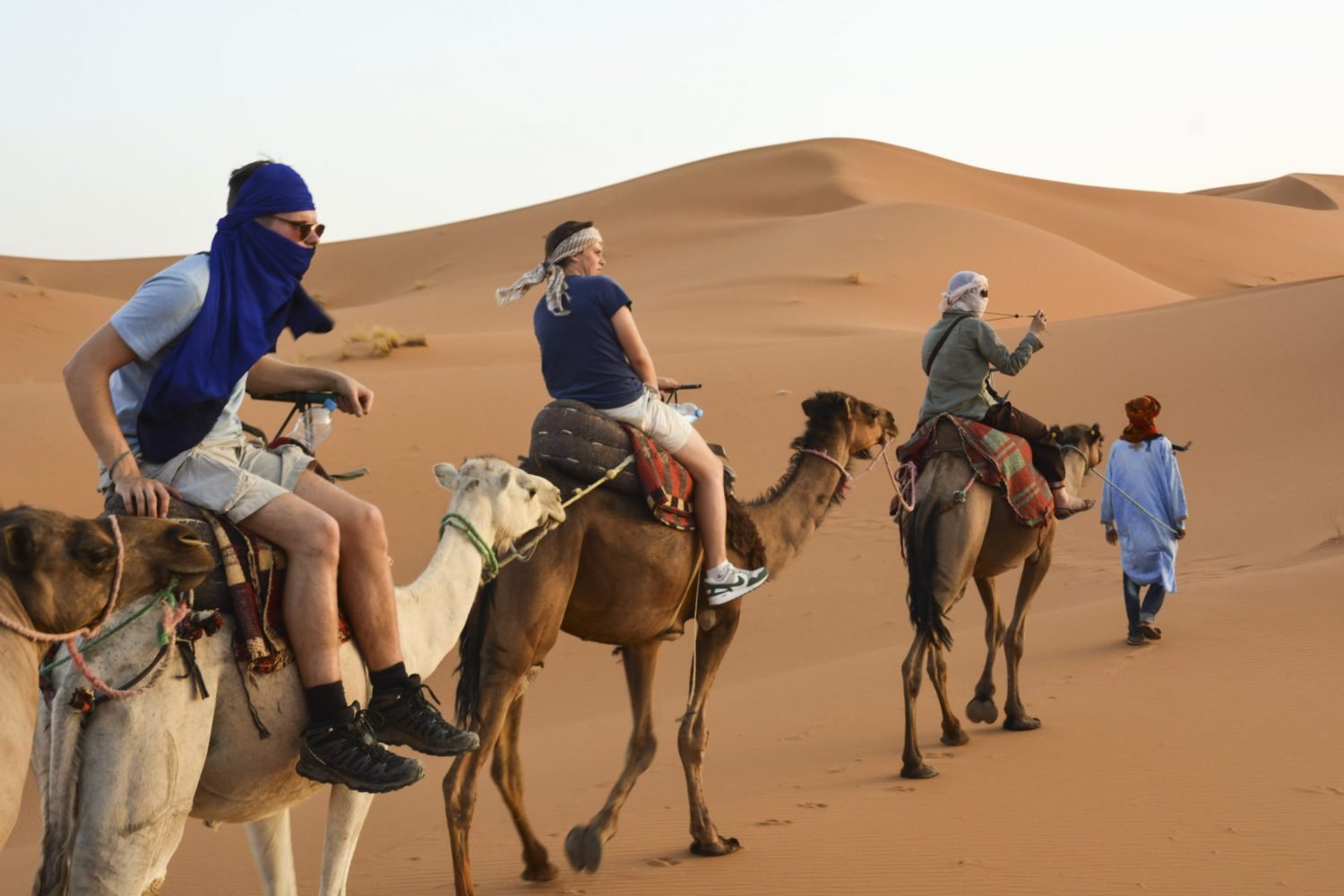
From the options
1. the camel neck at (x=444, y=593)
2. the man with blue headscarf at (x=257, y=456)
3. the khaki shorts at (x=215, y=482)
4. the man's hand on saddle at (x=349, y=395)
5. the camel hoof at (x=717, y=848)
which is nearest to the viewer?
the man with blue headscarf at (x=257, y=456)

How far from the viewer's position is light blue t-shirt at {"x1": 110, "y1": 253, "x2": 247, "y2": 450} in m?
4.19

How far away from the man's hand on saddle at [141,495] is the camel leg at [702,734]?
380 cm

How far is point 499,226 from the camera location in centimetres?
7625

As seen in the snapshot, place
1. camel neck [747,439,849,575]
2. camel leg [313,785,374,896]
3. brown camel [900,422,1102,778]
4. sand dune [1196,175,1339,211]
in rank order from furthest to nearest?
sand dune [1196,175,1339,211] < brown camel [900,422,1102,778] < camel neck [747,439,849,575] < camel leg [313,785,374,896]

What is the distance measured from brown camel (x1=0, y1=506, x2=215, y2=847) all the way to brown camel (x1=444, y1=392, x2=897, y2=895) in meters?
2.93

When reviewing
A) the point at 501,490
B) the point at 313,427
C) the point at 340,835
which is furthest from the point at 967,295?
the point at 340,835

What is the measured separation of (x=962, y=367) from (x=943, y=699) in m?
2.26

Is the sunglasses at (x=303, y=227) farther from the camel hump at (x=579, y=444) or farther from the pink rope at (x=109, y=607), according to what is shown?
the camel hump at (x=579, y=444)

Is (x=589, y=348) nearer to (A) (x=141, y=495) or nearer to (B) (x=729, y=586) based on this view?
(B) (x=729, y=586)

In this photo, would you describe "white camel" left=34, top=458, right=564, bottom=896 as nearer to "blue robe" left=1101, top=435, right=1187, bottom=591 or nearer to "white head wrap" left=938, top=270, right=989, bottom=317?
"white head wrap" left=938, top=270, right=989, bottom=317

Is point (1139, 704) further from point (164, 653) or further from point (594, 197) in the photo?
point (594, 197)

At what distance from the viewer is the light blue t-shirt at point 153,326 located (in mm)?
4191

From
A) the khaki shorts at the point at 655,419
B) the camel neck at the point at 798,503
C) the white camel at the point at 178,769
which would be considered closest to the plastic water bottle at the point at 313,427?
the white camel at the point at 178,769

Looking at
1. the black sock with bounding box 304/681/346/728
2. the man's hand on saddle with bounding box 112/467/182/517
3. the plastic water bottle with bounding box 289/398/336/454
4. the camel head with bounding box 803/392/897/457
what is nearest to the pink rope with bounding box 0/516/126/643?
the man's hand on saddle with bounding box 112/467/182/517
